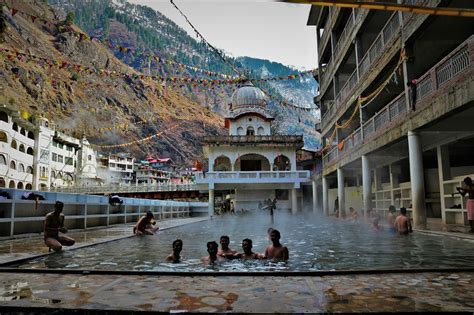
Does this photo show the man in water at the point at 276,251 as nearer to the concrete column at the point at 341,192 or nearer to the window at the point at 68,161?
the concrete column at the point at 341,192

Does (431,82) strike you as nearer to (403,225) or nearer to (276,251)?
(403,225)

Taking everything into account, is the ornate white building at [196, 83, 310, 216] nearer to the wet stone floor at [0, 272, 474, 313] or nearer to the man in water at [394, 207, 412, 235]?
the man in water at [394, 207, 412, 235]

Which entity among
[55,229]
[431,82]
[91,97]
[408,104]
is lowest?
[55,229]

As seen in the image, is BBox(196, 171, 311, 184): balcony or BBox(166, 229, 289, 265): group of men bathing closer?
BBox(166, 229, 289, 265): group of men bathing

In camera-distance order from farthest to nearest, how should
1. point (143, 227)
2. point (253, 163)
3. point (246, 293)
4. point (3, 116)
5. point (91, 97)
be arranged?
point (91, 97), point (3, 116), point (253, 163), point (143, 227), point (246, 293)

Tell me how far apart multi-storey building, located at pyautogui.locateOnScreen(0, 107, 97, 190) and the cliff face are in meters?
19.4

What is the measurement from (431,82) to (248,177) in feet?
80.7

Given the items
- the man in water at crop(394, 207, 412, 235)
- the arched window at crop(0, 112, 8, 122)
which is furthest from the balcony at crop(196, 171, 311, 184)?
the arched window at crop(0, 112, 8, 122)

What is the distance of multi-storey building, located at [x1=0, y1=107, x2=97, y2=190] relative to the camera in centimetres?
4912

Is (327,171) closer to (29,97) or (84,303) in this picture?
(84,303)

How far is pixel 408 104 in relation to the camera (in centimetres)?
1391

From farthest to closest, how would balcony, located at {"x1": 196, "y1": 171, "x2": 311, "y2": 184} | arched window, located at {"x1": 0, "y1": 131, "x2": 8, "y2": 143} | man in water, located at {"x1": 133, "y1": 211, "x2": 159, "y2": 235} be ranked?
arched window, located at {"x1": 0, "y1": 131, "x2": 8, "y2": 143} → balcony, located at {"x1": 196, "y1": 171, "x2": 311, "y2": 184} → man in water, located at {"x1": 133, "y1": 211, "x2": 159, "y2": 235}

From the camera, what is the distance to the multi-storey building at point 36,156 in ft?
161

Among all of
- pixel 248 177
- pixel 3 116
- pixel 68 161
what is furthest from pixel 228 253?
pixel 68 161
